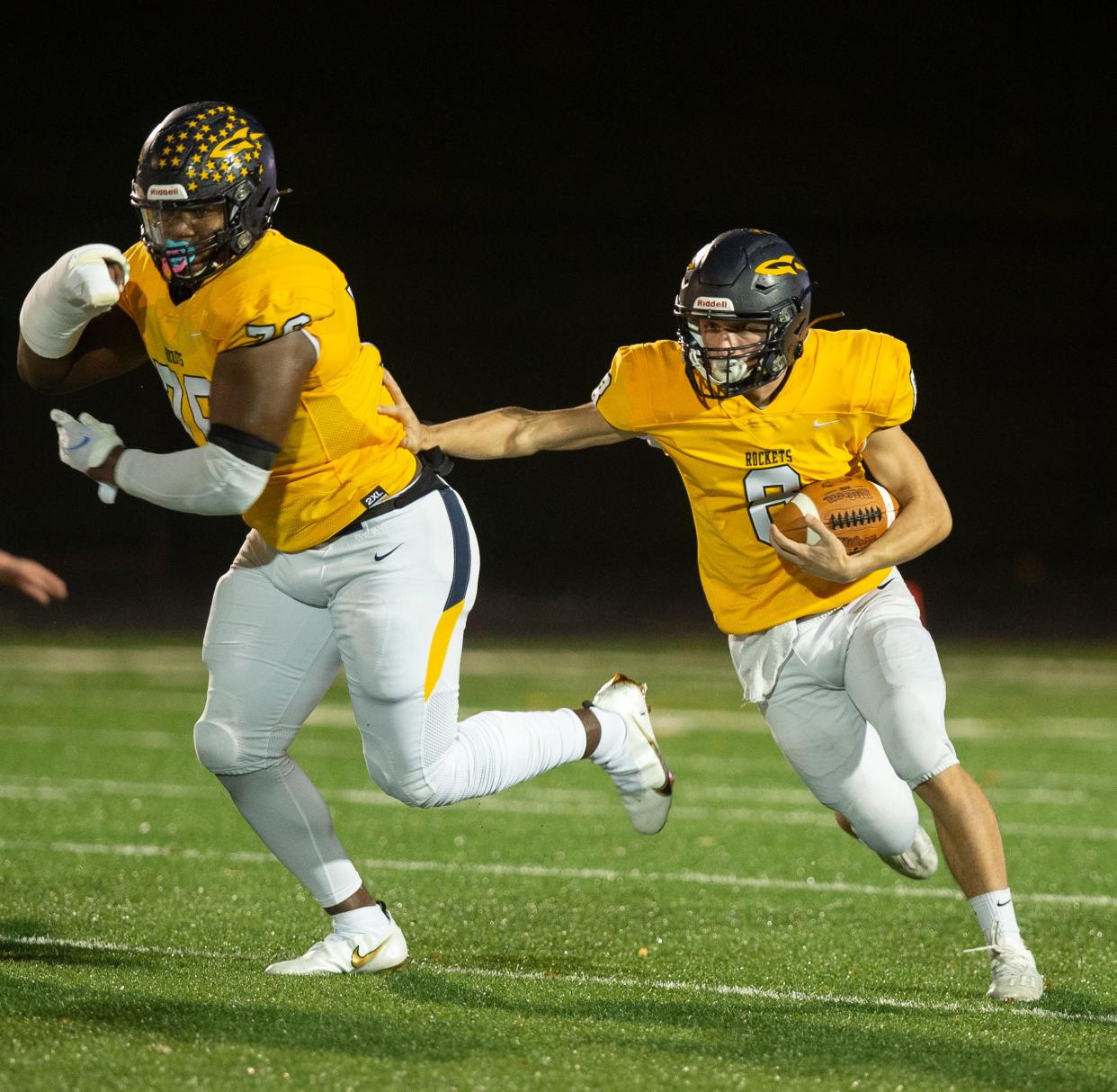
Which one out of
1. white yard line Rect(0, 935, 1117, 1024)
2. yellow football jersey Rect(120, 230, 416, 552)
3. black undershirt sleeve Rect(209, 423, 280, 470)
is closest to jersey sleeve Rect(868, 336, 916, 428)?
yellow football jersey Rect(120, 230, 416, 552)

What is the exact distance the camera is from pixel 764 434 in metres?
3.87

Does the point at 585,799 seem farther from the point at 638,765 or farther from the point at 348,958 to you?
the point at 348,958

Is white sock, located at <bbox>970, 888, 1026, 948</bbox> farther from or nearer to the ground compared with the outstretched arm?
nearer to the ground

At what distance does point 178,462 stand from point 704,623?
13.2m

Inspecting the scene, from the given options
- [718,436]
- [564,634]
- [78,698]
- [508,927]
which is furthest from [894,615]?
[564,634]

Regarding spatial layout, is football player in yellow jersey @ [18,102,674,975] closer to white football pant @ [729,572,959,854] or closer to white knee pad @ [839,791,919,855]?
white football pant @ [729,572,959,854]

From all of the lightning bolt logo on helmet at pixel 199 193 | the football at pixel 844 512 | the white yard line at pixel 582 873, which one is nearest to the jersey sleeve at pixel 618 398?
the football at pixel 844 512

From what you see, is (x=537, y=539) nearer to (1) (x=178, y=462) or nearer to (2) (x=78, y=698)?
(2) (x=78, y=698)

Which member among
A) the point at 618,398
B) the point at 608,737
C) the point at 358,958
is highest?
the point at 618,398

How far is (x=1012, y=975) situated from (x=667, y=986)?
755mm

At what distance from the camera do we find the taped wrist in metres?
3.21

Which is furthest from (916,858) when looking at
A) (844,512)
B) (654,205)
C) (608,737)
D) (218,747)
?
(654,205)

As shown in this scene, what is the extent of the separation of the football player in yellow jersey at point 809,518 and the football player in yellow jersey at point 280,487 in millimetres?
259

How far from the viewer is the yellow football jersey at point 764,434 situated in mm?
3850
